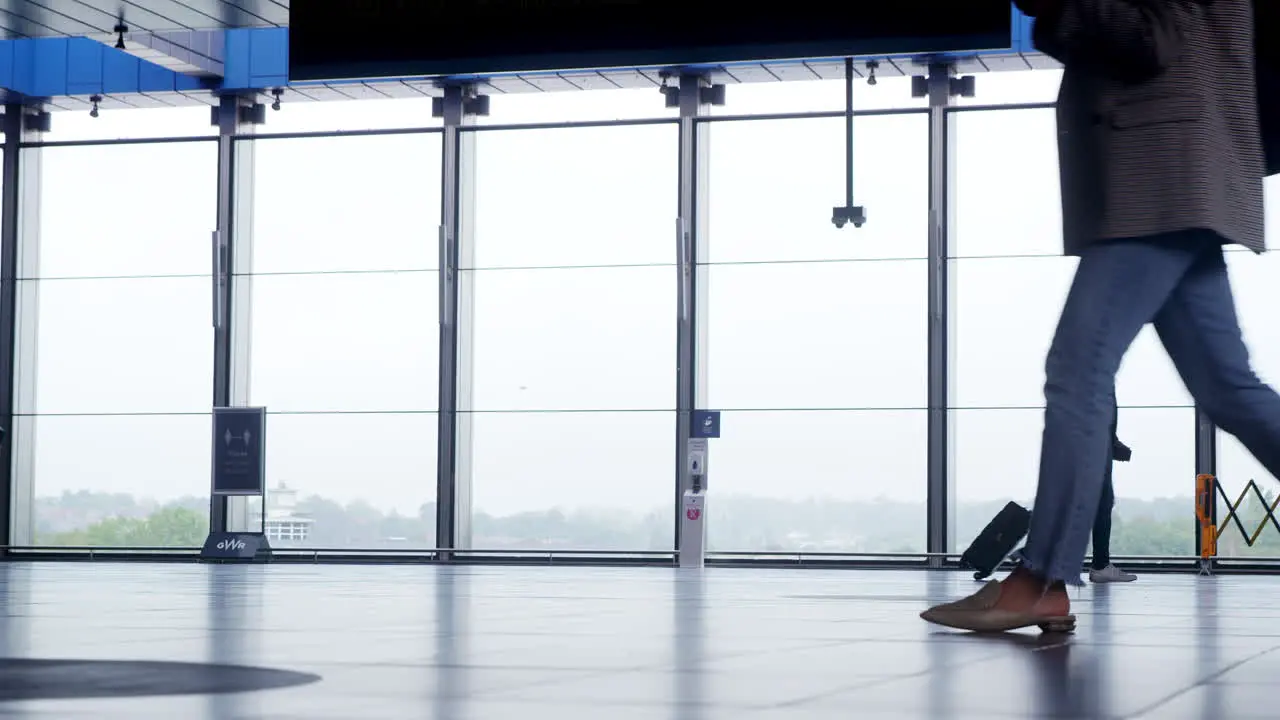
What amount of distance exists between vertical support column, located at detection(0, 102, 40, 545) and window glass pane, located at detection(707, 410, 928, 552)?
7.72 metres

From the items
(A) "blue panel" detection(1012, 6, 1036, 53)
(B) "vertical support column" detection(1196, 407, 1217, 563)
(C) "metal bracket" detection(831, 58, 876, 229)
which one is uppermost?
(A) "blue panel" detection(1012, 6, 1036, 53)

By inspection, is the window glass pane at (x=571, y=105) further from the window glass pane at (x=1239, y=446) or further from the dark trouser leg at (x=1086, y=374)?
the dark trouser leg at (x=1086, y=374)

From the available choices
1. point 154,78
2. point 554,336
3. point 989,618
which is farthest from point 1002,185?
point 989,618

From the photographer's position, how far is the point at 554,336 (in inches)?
719

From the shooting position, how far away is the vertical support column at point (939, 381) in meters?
17.1

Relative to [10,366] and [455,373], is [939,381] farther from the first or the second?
[10,366]

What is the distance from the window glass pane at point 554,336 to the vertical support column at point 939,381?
2.93 meters

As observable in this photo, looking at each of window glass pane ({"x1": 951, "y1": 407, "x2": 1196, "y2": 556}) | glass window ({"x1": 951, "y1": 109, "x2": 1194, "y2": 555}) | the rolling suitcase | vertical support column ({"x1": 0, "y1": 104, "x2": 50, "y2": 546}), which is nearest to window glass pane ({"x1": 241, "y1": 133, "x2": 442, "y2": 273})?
vertical support column ({"x1": 0, "y1": 104, "x2": 50, "y2": 546})

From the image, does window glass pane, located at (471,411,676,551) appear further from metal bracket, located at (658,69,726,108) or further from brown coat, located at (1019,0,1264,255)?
brown coat, located at (1019,0,1264,255)

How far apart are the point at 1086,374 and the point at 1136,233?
28 centimetres

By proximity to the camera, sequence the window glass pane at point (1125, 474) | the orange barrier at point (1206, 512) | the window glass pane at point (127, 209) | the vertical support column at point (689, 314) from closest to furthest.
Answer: the orange barrier at point (1206, 512) → the window glass pane at point (1125, 474) → the vertical support column at point (689, 314) → the window glass pane at point (127, 209)

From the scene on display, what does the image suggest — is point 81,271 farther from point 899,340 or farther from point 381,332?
point 899,340

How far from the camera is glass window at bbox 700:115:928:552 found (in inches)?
685

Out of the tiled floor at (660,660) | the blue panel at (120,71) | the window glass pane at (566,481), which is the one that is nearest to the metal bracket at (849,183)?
the window glass pane at (566,481)
